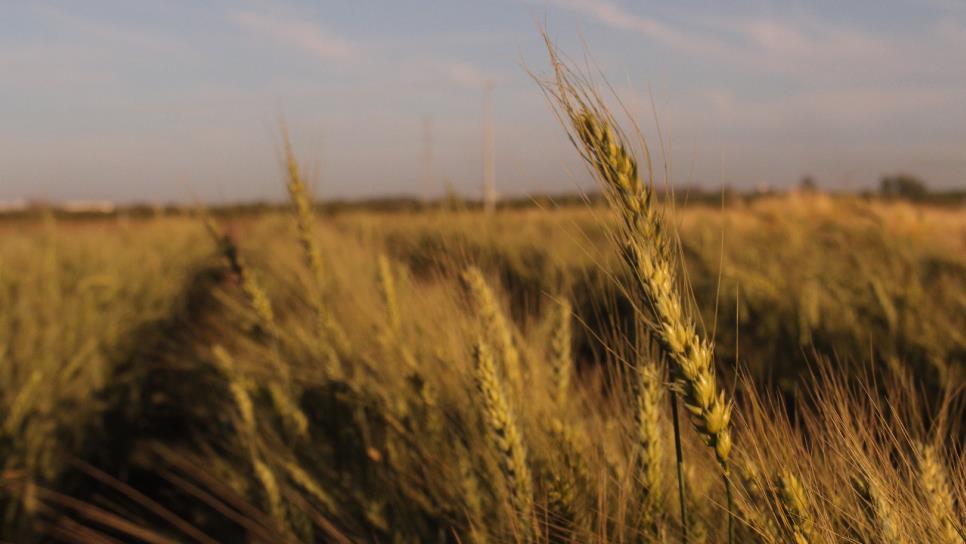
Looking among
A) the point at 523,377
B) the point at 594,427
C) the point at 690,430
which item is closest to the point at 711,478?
the point at 690,430

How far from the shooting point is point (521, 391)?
1.29 metres

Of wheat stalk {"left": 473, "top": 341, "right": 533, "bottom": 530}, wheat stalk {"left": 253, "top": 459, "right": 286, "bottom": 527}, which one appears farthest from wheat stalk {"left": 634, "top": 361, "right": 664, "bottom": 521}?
wheat stalk {"left": 253, "top": 459, "right": 286, "bottom": 527}

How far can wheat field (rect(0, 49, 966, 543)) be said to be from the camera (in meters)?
0.82

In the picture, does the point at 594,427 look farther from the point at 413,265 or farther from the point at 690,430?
the point at 413,265

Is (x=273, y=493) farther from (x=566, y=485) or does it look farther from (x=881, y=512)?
(x=881, y=512)

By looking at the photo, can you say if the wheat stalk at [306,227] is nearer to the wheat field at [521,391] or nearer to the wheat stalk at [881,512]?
the wheat field at [521,391]

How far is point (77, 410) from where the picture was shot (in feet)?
9.53

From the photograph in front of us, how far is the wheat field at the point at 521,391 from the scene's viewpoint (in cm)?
82

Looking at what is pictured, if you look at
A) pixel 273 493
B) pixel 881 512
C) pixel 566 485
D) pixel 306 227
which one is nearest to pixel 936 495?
pixel 881 512

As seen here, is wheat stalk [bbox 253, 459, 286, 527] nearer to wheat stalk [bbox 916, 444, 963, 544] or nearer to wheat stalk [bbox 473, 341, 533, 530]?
wheat stalk [bbox 473, 341, 533, 530]

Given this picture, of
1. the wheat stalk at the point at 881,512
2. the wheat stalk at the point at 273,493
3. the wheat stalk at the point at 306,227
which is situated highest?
the wheat stalk at the point at 306,227

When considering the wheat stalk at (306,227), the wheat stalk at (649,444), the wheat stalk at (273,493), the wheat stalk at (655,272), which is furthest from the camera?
the wheat stalk at (306,227)

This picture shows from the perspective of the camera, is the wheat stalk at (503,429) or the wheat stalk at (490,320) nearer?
the wheat stalk at (503,429)

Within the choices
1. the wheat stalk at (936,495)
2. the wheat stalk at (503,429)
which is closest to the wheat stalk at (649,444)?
the wheat stalk at (503,429)
